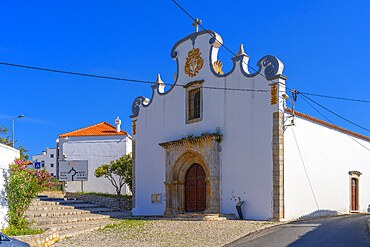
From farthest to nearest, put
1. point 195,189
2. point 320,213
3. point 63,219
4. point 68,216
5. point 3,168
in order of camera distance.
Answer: point 195,189, point 320,213, point 68,216, point 63,219, point 3,168

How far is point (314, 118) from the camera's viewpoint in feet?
63.6

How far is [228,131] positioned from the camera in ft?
61.2

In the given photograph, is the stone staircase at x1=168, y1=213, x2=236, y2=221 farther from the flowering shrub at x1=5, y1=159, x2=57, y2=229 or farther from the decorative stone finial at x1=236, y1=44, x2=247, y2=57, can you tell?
the decorative stone finial at x1=236, y1=44, x2=247, y2=57

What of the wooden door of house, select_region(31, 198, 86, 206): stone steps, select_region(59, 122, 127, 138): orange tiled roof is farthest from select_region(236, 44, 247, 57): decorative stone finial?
select_region(59, 122, 127, 138): orange tiled roof

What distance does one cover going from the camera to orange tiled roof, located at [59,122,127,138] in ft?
109

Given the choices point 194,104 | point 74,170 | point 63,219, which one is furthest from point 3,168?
point 74,170

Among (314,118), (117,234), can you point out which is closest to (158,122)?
(314,118)

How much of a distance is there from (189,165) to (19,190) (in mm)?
8706

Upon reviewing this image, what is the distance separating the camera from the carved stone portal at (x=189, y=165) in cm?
1881

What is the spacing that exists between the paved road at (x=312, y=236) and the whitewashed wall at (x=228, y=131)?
318 centimetres

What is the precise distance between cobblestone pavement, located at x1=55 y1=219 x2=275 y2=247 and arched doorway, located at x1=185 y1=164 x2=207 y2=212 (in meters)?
3.58

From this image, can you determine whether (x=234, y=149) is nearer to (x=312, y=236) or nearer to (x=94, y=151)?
(x=312, y=236)

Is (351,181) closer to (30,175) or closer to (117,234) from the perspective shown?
(117,234)

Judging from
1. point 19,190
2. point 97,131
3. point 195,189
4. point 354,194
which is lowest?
point 354,194
